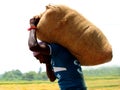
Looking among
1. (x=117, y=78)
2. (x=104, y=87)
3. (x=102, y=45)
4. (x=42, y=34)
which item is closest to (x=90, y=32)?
(x=102, y=45)

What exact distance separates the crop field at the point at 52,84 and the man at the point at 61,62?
3.31 m

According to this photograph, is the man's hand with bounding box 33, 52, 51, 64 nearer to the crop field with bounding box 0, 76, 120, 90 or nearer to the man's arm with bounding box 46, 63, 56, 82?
the man's arm with bounding box 46, 63, 56, 82

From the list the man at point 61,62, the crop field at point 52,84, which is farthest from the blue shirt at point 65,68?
the crop field at point 52,84

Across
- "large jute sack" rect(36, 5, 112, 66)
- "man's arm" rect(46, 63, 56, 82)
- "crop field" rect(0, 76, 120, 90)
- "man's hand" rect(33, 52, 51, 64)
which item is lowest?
"crop field" rect(0, 76, 120, 90)

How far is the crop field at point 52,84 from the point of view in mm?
5589

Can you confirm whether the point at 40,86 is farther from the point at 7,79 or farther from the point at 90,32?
the point at 90,32

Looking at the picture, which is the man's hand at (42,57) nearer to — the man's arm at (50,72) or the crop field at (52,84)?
the man's arm at (50,72)

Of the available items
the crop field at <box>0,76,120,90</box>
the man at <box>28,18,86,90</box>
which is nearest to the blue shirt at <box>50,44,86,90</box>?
the man at <box>28,18,86,90</box>

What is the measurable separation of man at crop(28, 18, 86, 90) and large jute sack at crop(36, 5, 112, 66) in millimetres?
40

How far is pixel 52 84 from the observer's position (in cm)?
557

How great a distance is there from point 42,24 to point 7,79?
386cm

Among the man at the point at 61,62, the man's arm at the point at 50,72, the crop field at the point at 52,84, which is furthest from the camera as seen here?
the crop field at the point at 52,84

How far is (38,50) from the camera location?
6.54ft

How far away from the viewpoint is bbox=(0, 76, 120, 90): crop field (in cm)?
559
